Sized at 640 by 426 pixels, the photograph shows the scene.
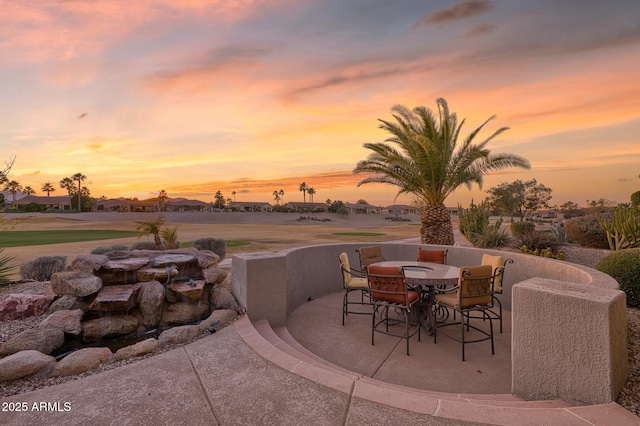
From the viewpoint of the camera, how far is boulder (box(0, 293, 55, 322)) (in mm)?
4680

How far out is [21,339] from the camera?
372 cm

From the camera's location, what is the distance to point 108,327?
466 cm

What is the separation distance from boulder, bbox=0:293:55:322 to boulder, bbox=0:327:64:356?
1.11 metres

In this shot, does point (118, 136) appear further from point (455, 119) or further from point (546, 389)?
point (546, 389)

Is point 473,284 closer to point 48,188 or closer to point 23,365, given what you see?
point 23,365

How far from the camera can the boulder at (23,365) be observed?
10.0ft

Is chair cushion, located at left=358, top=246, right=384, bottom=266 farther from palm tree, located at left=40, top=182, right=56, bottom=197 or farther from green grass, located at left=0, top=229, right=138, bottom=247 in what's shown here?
palm tree, located at left=40, top=182, right=56, bottom=197

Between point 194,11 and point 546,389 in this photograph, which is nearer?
point 546,389

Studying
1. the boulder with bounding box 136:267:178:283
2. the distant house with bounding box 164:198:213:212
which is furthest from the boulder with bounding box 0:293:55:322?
the distant house with bounding box 164:198:213:212

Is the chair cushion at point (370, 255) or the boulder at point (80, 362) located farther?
the chair cushion at point (370, 255)

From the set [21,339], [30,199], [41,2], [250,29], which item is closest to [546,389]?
[21,339]

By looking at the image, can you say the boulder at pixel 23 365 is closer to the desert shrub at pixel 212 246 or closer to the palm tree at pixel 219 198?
the desert shrub at pixel 212 246

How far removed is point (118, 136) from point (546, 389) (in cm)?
1565

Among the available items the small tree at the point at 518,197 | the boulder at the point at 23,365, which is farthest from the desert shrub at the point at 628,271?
the small tree at the point at 518,197
